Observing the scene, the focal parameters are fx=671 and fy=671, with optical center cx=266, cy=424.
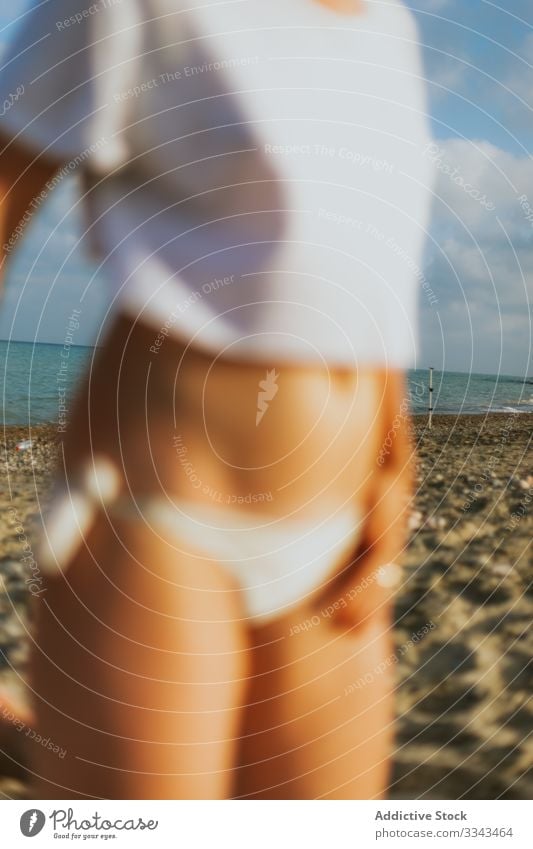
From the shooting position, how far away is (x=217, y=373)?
1.86 ft

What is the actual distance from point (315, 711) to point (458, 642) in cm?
80

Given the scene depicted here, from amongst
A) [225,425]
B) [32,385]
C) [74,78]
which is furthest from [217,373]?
[32,385]

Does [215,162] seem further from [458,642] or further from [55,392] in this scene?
[55,392]

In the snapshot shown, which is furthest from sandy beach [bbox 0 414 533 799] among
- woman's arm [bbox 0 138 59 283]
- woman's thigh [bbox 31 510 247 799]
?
woman's arm [bbox 0 138 59 283]

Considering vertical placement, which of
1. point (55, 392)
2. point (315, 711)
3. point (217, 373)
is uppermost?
point (55, 392)

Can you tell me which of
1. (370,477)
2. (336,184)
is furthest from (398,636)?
(336,184)

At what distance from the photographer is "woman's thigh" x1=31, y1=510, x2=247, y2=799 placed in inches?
21.9

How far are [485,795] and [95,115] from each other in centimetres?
94

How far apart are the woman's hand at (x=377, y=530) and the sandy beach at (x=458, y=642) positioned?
11.4 inches

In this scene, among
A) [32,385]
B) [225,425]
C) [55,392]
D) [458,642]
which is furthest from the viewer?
[32,385]

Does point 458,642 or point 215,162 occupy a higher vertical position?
point 215,162

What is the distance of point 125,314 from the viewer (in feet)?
1.83

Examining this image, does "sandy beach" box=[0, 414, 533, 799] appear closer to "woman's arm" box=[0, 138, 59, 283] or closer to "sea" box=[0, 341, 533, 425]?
"woman's arm" box=[0, 138, 59, 283]

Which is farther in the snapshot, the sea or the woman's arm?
the sea
